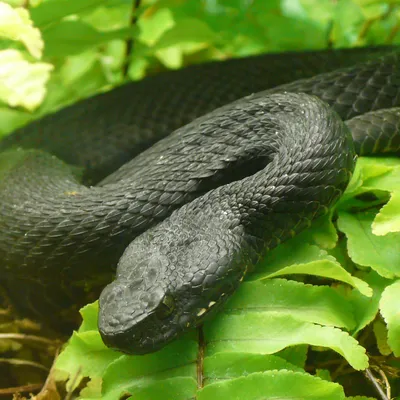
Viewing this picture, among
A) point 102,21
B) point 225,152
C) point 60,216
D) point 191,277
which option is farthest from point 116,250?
point 102,21

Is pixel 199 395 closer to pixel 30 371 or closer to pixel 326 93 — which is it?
pixel 30 371

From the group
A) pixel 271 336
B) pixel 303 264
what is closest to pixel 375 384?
pixel 271 336

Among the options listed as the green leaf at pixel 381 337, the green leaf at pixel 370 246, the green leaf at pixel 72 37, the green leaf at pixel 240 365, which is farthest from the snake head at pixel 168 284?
the green leaf at pixel 72 37

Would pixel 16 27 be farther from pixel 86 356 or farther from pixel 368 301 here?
→ pixel 368 301

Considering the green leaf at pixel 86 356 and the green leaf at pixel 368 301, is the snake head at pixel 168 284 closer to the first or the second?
the green leaf at pixel 86 356

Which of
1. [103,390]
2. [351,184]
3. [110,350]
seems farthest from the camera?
[351,184]
